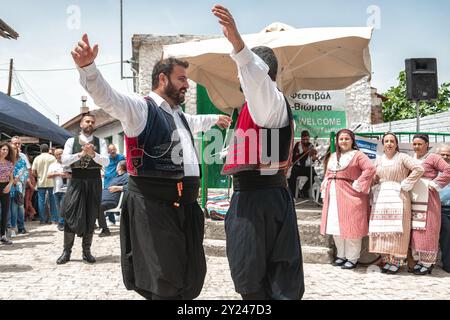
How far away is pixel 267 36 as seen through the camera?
714 cm

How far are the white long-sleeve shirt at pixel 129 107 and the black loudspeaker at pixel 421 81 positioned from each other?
6945 mm

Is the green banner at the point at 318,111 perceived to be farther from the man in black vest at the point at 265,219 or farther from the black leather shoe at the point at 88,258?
the man in black vest at the point at 265,219

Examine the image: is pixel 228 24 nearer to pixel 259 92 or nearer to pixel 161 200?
pixel 259 92

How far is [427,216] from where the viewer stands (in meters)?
6.25

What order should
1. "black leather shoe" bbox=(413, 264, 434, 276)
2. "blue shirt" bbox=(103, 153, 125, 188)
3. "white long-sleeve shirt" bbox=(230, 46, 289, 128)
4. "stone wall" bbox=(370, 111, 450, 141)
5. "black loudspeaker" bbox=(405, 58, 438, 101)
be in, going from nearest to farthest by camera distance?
"white long-sleeve shirt" bbox=(230, 46, 289, 128), "black leather shoe" bbox=(413, 264, 434, 276), "black loudspeaker" bbox=(405, 58, 438, 101), "blue shirt" bbox=(103, 153, 125, 188), "stone wall" bbox=(370, 111, 450, 141)

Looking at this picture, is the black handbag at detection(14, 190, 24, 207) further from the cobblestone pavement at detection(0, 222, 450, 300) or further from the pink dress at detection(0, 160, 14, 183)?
the cobblestone pavement at detection(0, 222, 450, 300)

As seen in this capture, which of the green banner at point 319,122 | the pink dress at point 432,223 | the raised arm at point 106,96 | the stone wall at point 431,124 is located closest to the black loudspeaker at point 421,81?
the stone wall at point 431,124

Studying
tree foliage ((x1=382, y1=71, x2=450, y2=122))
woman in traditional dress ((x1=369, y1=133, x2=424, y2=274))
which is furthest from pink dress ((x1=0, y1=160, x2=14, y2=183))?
tree foliage ((x1=382, y1=71, x2=450, y2=122))

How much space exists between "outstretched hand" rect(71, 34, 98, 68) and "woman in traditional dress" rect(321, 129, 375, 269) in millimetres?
4585

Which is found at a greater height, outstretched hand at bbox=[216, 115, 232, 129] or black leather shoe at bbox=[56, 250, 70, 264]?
outstretched hand at bbox=[216, 115, 232, 129]

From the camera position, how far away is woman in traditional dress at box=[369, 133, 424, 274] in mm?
6172

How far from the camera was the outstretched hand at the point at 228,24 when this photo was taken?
245 centimetres

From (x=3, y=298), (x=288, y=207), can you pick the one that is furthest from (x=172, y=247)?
(x=3, y=298)

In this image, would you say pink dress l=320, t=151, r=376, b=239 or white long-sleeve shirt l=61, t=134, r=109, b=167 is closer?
white long-sleeve shirt l=61, t=134, r=109, b=167
